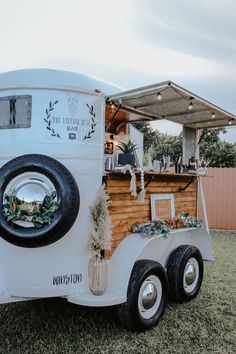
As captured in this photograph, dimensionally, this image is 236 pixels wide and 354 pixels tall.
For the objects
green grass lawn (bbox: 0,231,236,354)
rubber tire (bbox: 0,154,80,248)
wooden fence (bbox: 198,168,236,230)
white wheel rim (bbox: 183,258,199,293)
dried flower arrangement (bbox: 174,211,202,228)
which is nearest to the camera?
rubber tire (bbox: 0,154,80,248)

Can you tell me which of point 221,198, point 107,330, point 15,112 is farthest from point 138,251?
point 221,198

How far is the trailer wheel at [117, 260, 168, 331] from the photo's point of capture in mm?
3330

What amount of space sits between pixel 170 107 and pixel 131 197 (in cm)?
132

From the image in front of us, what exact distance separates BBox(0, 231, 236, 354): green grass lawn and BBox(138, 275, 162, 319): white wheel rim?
173 millimetres

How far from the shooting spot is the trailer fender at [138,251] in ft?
10.9

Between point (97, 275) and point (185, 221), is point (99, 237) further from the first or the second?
point (185, 221)

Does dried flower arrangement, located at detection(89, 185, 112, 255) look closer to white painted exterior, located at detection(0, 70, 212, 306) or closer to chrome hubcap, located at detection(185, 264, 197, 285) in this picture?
white painted exterior, located at detection(0, 70, 212, 306)

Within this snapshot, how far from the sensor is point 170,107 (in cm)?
442

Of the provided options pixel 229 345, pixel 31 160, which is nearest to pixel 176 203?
pixel 229 345

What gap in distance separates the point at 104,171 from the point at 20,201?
832mm

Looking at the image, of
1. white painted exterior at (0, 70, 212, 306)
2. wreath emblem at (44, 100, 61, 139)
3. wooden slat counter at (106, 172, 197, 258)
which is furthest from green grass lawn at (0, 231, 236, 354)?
wreath emblem at (44, 100, 61, 139)

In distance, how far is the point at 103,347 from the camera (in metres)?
3.17

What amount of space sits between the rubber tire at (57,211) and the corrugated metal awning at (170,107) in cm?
96

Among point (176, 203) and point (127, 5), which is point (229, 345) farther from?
point (127, 5)
